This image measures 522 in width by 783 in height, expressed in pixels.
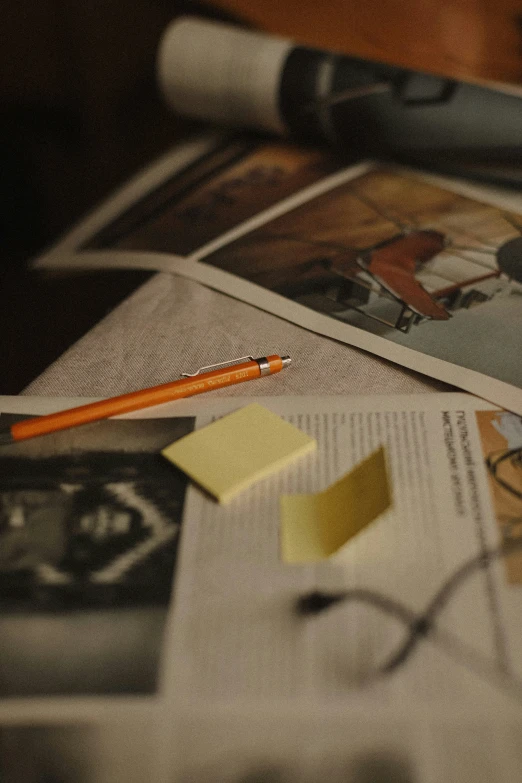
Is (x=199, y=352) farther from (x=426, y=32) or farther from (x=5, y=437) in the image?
(x=426, y=32)

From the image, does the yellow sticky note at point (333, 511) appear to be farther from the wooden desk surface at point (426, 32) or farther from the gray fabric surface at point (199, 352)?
the wooden desk surface at point (426, 32)

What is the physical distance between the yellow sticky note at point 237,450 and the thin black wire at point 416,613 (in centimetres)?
9

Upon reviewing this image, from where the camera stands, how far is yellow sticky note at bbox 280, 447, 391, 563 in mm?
358

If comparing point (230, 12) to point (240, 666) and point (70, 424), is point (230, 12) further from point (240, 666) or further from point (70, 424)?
point (240, 666)

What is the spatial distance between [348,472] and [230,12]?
792 mm

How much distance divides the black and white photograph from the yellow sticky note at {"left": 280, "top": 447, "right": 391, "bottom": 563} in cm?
6

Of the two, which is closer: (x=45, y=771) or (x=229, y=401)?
(x=45, y=771)

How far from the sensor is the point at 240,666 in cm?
31

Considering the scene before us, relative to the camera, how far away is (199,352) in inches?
19.7

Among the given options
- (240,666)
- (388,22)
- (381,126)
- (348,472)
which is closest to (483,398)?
(348,472)

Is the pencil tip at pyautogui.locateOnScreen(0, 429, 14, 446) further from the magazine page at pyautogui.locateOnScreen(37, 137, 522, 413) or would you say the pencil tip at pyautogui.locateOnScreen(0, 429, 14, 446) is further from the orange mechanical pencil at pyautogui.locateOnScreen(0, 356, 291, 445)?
the magazine page at pyautogui.locateOnScreen(37, 137, 522, 413)

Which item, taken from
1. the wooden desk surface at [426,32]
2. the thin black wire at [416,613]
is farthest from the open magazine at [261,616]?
the wooden desk surface at [426,32]

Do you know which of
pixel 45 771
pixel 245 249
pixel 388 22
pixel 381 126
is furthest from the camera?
pixel 388 22

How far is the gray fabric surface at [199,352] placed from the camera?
→ 1.53 feet
